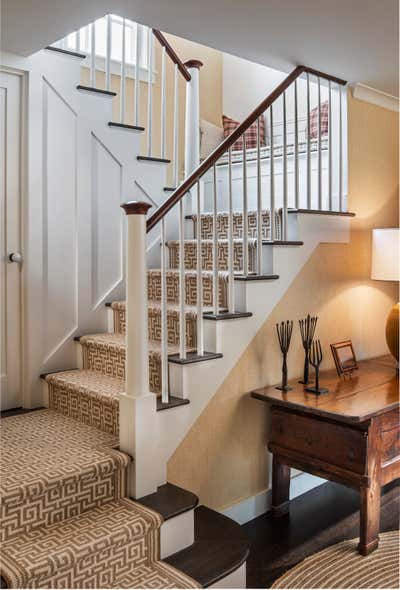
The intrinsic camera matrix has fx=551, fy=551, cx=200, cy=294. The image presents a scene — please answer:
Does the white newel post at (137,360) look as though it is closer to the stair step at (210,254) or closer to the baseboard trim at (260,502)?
the baseboard trim at (260,502)

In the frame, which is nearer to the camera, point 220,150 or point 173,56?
point 220,150

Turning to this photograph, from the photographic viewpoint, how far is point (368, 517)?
Answer: 258 cm

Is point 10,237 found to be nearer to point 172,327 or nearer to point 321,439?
point 172,327

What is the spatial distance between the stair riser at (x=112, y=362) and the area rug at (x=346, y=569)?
40.9 inches

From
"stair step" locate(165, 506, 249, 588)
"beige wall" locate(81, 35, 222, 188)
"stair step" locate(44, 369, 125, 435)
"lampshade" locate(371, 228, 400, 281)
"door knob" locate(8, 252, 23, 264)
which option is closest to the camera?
"stair step" locate(165, 506, 249, 588)

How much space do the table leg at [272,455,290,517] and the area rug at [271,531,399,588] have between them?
0.42m

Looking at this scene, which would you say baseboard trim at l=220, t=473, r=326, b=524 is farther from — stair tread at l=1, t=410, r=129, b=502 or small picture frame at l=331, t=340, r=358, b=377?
stair tread at l=1, t=410, r=129, b=502

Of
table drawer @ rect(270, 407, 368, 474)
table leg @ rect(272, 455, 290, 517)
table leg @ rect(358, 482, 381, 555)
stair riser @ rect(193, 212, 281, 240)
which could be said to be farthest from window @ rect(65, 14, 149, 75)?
table leg @ rect(358, 482, 381, 555)

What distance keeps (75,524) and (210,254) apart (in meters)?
1.82

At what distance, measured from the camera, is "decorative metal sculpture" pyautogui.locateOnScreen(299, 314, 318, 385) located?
9.99ft

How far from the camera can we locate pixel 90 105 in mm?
3352

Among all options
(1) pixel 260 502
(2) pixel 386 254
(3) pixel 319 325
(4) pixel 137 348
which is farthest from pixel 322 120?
(1) pixel 260 502

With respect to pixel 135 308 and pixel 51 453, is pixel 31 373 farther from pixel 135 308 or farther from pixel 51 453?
pixel 135 308

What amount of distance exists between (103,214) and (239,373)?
4.35ft
